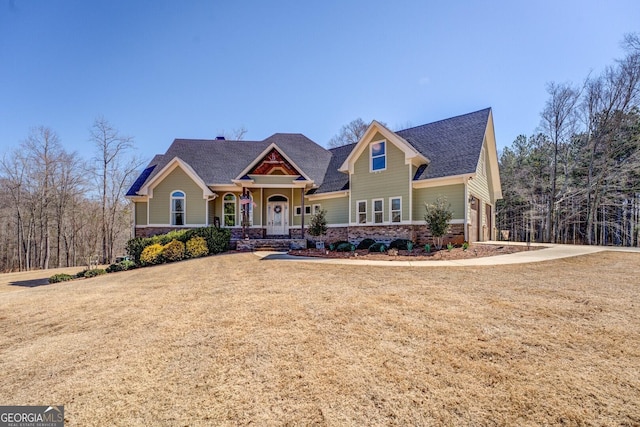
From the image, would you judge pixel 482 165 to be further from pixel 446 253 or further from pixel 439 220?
pixel 446 253

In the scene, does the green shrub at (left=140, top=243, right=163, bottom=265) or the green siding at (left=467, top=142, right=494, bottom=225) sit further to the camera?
the green siding at (left=467, top=142, right=494, bottom=225)

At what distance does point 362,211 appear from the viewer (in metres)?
16.5

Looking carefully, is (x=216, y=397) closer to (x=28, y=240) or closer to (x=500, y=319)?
(x=500, y=319)

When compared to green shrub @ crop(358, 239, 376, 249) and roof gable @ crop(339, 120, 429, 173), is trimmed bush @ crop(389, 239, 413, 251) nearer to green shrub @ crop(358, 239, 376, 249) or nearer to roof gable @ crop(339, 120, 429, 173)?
green shrub @ crop(358, 239, 376, 249)

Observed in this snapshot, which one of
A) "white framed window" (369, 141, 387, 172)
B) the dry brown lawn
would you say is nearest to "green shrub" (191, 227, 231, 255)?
the dry brown lawn

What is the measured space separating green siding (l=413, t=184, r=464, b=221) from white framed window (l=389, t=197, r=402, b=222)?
2.49ft

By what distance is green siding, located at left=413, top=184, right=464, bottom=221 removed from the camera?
1355cm

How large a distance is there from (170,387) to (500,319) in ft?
15.0

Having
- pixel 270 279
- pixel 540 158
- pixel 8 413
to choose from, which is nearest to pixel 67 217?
pixel 270 279

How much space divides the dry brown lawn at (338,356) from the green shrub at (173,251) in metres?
6.80

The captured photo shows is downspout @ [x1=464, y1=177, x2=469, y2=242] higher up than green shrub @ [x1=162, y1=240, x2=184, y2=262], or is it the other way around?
downspout @ [x1=464, y1=177, x2=469, y2=242]

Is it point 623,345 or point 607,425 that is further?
point 623,345

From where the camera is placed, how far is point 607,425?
86.1 inches

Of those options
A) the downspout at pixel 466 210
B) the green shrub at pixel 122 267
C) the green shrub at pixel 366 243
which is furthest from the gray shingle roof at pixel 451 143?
the green shrub at pixel 122 267
